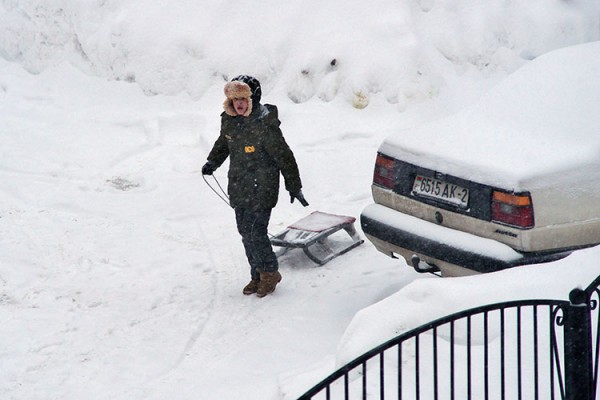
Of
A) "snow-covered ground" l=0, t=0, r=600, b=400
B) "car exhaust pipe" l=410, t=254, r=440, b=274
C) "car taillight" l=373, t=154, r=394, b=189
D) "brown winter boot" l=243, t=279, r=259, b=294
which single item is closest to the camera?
"snow-covered ground" l=0, t=0, r=600, b=400

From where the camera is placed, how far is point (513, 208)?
5.48 m

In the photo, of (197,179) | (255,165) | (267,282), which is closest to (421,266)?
(267,282)

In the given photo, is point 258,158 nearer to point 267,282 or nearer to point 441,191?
point 267,282

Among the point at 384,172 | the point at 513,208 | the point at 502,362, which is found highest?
the point at 384,172

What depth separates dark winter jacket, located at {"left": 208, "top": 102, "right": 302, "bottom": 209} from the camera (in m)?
6.60

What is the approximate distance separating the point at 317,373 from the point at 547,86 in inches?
120

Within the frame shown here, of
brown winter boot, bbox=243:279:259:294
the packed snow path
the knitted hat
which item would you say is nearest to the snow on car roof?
the knitted hat

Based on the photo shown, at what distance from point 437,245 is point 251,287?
1655 millimetres

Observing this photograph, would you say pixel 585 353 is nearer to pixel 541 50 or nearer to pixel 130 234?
pixel 130 234

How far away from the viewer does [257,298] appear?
6852 millimetres

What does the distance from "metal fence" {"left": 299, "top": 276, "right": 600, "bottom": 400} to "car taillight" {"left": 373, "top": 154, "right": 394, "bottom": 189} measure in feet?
6.06

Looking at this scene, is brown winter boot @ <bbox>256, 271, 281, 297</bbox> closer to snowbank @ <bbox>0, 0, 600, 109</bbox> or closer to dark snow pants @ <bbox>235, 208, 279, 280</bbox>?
dark snow pants @ <bbox>235, 208, 279, 280</bbox>

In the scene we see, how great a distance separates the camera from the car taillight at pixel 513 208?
17.9ft

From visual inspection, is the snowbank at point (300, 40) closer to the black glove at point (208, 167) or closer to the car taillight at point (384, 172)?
the black glove at point (208, 167)
